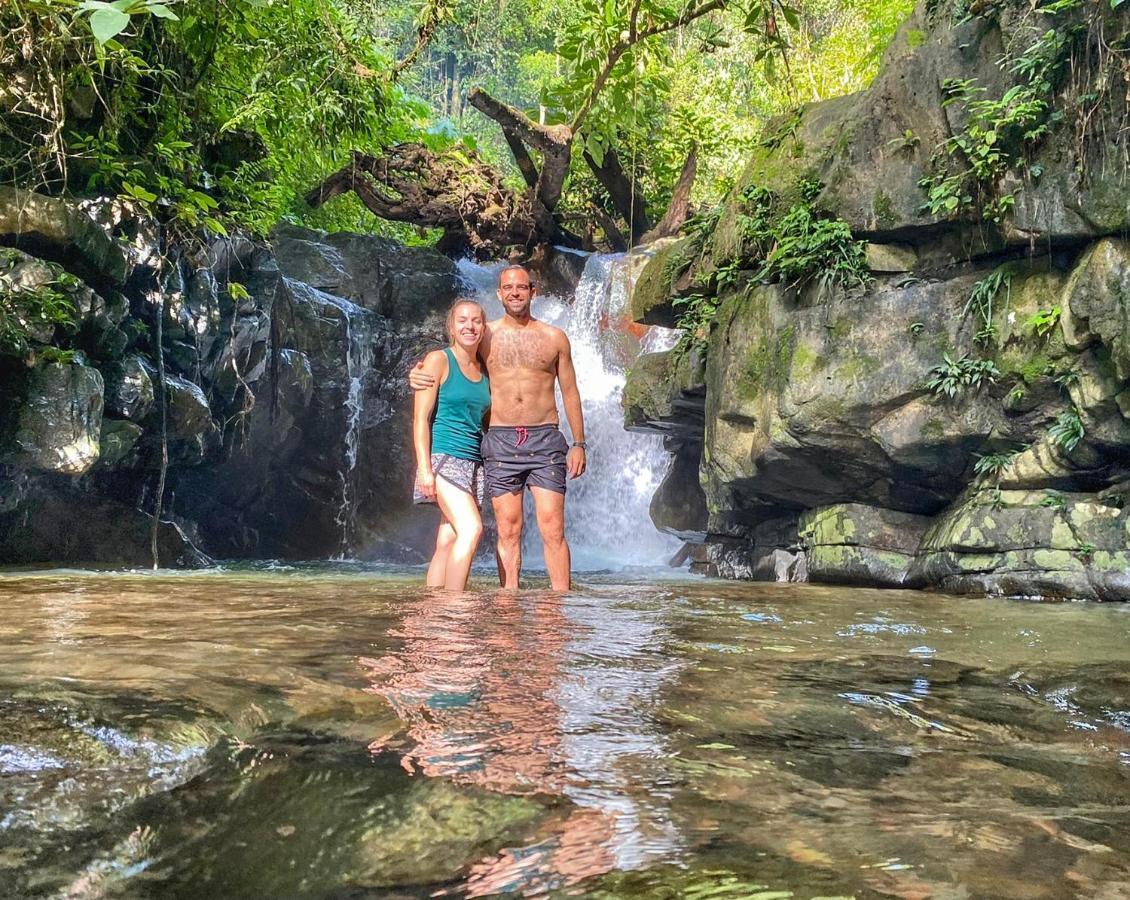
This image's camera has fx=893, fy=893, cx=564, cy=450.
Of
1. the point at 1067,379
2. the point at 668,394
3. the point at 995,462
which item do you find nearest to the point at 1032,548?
the point at 995,462

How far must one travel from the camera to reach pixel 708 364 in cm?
1012

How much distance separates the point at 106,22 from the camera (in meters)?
1.38

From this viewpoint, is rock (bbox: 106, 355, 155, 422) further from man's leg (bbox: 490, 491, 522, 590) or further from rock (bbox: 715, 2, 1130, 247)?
rock (bbox: 715, 2, 1130, 247)

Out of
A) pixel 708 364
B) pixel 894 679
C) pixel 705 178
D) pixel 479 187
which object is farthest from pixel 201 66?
pixel 705 178

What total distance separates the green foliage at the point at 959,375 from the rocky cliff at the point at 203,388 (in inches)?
276

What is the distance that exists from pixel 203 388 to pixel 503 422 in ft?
21.5

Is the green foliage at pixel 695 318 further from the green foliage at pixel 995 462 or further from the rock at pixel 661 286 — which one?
the green foliage at pixel 995 462

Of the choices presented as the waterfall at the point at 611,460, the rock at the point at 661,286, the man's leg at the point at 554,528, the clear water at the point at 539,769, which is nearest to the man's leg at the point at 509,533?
the man's leg at the point at 554,528

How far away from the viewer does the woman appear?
17.5ft

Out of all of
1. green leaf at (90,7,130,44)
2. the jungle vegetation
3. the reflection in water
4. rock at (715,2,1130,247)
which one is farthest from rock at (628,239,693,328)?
green leaf at (90,7,130,44)

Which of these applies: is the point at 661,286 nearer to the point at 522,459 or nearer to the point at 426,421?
the point at 522,459

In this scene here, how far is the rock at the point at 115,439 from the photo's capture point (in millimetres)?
8781

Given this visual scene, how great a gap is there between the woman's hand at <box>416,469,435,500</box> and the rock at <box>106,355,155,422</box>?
513 centimetres

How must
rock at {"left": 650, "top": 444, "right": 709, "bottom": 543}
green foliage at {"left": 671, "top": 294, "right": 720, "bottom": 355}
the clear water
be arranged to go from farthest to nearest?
1. rock at {"left": 650, "top": 444, "right": 709, "bottom": 543}
2. green foliage at {"left": 671, "top": 294, "right": 720, "bottom": 355}
3. the clear water
